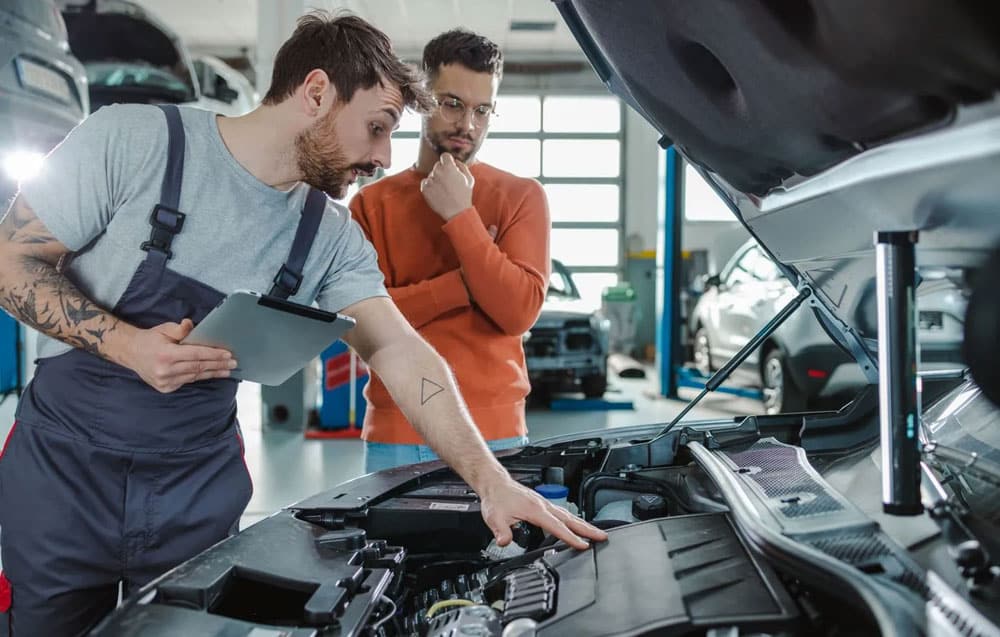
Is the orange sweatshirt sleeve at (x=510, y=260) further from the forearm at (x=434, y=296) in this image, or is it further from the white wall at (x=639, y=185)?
the white wall at (x=639, y=185)

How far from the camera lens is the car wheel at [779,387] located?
16.0 feet

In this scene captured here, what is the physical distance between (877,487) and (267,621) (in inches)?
36.0

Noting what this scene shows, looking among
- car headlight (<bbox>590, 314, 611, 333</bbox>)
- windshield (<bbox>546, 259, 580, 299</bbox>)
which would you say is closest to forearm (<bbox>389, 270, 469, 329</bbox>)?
car headlight (<bbox>590, 314, 611, 333</bbox>)

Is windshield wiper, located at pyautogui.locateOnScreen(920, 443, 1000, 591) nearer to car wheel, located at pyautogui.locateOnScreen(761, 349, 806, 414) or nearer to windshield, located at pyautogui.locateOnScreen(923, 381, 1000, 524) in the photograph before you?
windshield, located at pyautogui.locateOnScreen(923, 381, 1000, 524)

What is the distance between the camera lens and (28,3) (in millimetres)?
3332

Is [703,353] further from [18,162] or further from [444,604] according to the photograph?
[444,604]

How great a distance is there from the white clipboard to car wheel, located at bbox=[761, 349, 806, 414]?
409 centimetres

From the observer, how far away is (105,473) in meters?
1.26

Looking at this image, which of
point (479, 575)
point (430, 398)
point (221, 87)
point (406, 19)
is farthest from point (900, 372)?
point (406, 19)

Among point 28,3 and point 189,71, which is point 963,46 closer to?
point 28,3

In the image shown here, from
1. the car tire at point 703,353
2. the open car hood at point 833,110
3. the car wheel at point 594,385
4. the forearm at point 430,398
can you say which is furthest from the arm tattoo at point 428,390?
the car tire at point 703,353

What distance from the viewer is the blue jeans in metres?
1.72

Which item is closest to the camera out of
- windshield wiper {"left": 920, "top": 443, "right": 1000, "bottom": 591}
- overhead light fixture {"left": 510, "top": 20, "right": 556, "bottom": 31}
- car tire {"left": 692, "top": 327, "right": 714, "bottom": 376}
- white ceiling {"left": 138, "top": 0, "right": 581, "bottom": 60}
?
windshield wiper {"left": 920, "top": 443, "right": 1000, "bottom": 591}

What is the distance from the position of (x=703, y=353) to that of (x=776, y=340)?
8.71ft
